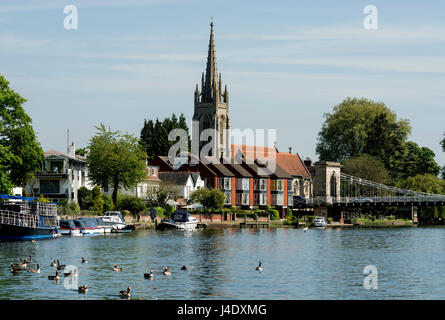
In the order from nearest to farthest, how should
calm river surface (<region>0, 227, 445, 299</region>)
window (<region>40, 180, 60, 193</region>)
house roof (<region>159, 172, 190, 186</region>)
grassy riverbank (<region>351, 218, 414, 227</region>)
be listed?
calm river surface (<region>0, 227, 445, 299</region>), window (<region>40, 180, 60, 193</region>), house roof (<region>159, 172, 190, 186</region>), grassy riverbank (<region>351, 218, 414, 227</region>)

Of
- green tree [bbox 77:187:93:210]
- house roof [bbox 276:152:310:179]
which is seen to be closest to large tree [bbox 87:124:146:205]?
green tree [bbox 77:187:93:210]

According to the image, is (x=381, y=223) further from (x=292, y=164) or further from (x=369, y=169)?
(x=292, y=164)

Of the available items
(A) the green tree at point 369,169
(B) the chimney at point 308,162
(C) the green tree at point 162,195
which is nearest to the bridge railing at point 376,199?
(A) the green tree at point 369,169

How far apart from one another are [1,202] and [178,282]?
3359cm

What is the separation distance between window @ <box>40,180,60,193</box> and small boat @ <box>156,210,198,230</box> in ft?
48.2

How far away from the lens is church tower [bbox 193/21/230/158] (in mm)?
184125

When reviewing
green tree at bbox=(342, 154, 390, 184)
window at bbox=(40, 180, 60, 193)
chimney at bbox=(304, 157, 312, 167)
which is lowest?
window at bbox=(40, 180, 60, 193)

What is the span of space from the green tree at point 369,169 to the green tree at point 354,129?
607 cm

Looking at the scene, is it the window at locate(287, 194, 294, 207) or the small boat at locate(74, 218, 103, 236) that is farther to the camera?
the window at locate(287, 194, 294, 207)

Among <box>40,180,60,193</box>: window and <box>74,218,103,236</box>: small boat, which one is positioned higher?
<box>40,180,60,193</box>: window

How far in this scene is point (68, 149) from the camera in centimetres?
11681

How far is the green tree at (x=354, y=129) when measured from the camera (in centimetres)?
16625

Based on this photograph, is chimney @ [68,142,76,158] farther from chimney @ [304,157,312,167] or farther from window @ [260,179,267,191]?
chimney @ [304,157,312,167]

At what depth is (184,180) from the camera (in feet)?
436
